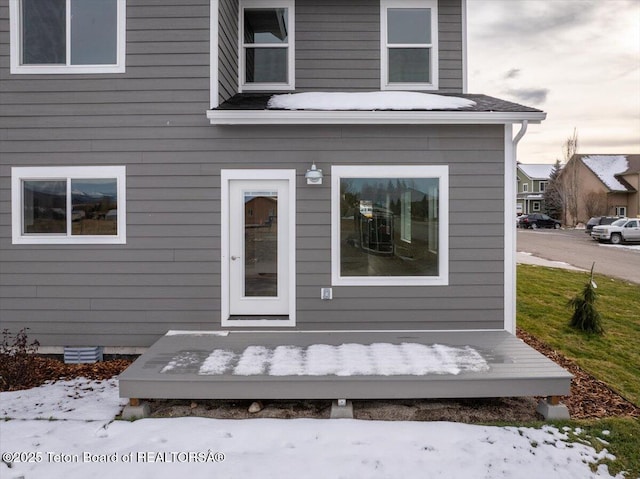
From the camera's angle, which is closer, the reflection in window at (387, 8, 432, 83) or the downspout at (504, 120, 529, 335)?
the downspout at (504, 120, 529, 335)

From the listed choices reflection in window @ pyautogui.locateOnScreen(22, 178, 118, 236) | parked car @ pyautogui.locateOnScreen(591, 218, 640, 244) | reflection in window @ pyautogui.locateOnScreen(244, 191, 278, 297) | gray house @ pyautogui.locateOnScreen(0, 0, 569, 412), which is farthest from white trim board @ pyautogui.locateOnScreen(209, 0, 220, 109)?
parked car @ pyautogui.locateOnScreen(591, 218, 640, 244)

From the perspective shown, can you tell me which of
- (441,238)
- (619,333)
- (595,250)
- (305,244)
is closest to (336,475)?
(305,244)

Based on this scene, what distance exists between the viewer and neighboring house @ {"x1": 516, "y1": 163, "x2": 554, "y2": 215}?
4656 cm

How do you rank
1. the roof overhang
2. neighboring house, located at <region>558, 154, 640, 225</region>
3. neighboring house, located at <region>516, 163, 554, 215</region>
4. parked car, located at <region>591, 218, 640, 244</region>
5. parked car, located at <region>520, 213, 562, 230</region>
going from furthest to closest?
neighboring house, located at <region>516, 163, 554, 215</region> → neighboring house, located at <region>558, 154, 640, 225</region> → parked car, located at <region>520, 213, 562, 230</region> → parked car, located at <region>591, 218, 640, 244</region> → the roof overhang

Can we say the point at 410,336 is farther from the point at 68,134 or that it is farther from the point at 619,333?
the point at 68,134

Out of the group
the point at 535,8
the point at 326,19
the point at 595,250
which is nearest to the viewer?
the point at 326,19

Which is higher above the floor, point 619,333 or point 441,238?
point 441,238

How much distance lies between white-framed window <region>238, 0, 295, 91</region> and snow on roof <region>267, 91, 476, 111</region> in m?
0.61

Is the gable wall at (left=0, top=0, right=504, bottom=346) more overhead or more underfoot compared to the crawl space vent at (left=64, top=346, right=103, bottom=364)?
more overhead

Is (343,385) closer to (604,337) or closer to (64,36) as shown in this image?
(604,337)

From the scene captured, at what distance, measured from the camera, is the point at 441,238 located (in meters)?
5.38

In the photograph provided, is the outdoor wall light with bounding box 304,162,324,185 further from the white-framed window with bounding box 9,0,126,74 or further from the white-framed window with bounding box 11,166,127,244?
the white-framed window with bounding box 9,0,126,74

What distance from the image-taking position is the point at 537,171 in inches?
1917

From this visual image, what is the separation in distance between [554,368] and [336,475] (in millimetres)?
2385
